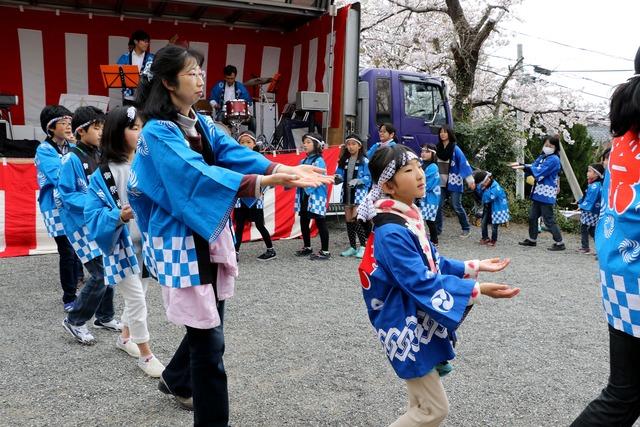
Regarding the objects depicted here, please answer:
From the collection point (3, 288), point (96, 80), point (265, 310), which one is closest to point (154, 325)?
point (265, 310)

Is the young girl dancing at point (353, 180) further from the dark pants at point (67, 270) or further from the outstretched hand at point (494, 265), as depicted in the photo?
the outstretched hand at point (494, 265)

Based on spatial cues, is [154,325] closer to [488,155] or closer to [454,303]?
[454,303]

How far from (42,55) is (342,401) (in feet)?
31.1

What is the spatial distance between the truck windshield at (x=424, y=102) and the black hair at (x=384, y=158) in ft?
24.7

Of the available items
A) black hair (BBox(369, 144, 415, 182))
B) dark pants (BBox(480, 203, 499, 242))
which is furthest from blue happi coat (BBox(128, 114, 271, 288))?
dark pants (BBox(480, 203, 499, 242))

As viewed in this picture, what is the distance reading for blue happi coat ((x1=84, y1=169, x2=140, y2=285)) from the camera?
125 inches

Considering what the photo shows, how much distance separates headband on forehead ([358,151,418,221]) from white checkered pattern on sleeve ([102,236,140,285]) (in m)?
1.70

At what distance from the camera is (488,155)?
38.7ft

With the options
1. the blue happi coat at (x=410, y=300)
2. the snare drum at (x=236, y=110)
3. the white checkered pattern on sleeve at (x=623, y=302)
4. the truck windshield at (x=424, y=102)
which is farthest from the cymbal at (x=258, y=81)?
the white checkered pattern on sleeve at (x=623, y=302)

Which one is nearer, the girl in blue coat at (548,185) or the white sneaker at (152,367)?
the white sneaker at (152,367)

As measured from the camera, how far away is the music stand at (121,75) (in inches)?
357

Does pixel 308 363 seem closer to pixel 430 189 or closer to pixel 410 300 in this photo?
pixel 410 300

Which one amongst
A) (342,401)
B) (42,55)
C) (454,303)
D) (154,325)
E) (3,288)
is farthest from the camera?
(42,55)

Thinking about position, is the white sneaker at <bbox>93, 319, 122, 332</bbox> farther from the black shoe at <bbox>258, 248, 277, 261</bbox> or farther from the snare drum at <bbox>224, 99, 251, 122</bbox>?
the snare drum at <bbox>224, 99, 251, 122</bbox>
